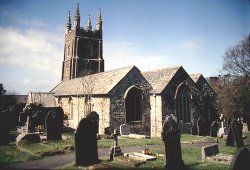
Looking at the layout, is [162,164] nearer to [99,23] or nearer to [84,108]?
[84,108]

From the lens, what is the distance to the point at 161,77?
24891 millimetres

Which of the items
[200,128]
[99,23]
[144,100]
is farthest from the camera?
[99,23]

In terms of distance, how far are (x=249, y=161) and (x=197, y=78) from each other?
1962cm

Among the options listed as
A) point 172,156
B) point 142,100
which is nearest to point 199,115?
point 142,100

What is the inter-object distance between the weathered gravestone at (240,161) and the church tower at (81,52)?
36181 mm

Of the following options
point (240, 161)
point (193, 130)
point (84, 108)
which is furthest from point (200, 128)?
point (240, 161)

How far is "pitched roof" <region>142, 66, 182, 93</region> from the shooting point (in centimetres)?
2292

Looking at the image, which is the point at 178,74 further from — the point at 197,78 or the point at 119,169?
the point at 119,169

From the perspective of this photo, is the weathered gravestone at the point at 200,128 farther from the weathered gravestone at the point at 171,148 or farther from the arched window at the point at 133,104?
the weathered gravestone at the point at 171,148

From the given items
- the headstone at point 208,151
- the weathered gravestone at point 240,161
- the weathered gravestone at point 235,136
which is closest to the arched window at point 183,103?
the weathered gravestone at point 235,136

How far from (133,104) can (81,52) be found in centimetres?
2421

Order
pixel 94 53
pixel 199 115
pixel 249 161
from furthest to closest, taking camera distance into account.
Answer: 1. pixel 94 53
2. pixel 199 115
3. pixel 249 161

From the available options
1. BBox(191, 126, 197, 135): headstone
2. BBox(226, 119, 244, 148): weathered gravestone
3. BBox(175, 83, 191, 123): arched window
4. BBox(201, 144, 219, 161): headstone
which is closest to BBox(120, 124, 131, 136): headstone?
BBox(175, 83, 191, 123): arched window

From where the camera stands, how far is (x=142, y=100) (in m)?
Result: 22.7
